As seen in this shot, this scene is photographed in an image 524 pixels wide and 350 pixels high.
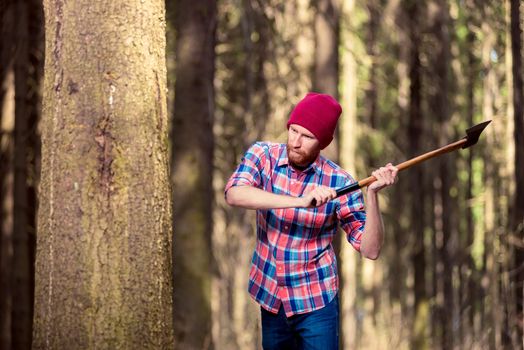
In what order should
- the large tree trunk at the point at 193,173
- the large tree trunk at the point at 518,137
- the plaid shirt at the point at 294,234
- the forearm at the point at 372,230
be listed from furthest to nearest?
1. the large tree trunk at the point at 518,137
2. the large tree trunk at the point at 193,173
3. the plaid shirt at the point at 294,234
4. the forearm at the point at 372,230

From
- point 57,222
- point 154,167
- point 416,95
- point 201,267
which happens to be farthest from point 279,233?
point 416,95

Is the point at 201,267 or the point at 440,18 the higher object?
the point at 440,18

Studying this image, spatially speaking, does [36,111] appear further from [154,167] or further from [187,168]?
[154,167]

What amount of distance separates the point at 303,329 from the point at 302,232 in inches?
18.8

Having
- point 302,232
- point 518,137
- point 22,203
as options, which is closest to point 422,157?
point 302,232

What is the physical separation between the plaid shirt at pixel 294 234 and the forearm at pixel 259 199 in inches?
5.5

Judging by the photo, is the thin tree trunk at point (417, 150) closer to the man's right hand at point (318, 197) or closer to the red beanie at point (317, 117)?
the red beanie at point (317, 117)

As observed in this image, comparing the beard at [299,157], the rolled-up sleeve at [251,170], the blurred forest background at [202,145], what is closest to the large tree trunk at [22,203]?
the blurred forest background at [202,145]

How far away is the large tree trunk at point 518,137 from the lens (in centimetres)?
922

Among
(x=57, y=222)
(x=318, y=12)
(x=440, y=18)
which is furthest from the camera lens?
(x=440, y=18)

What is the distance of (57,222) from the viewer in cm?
421

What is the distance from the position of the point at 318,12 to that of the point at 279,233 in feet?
21.0

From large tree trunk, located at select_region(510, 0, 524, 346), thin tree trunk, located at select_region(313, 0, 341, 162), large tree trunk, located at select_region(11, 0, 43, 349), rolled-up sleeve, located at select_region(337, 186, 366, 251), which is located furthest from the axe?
large tree trunk, located at select_region(11, 0, 43, 349)

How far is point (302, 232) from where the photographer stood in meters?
4.67
